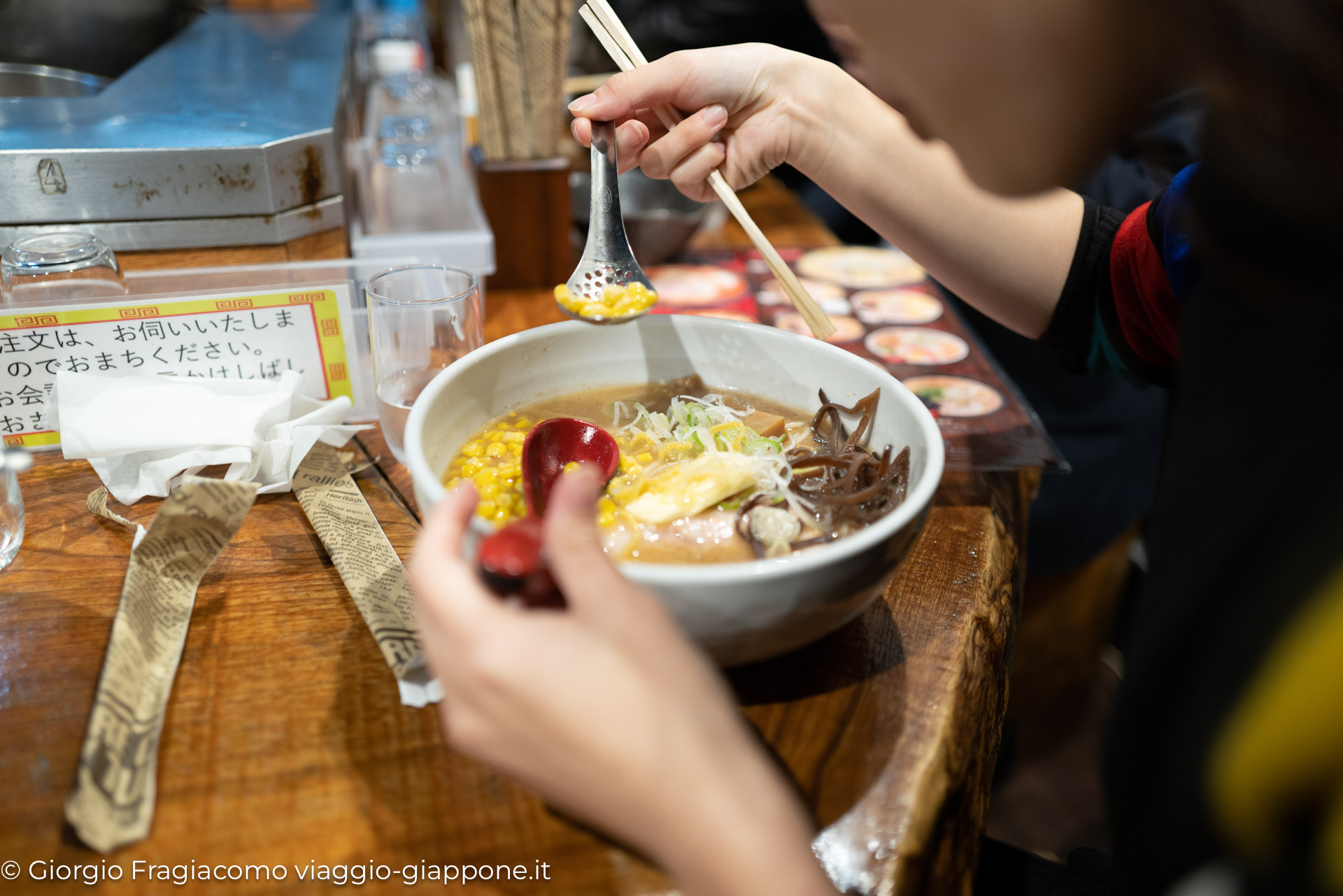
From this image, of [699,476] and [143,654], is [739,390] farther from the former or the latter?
[143,654]

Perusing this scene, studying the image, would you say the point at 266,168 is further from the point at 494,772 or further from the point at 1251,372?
the point at 1251,372

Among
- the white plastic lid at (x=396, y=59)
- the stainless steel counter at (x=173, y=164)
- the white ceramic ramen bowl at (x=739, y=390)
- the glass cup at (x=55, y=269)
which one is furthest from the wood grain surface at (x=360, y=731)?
the white plastic lid at (x=396, y=59)

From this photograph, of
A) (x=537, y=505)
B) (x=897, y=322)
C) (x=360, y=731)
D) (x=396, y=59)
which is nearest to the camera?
(x=360, y=731)

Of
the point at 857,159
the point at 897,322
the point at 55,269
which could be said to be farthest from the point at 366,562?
the point at 897,322

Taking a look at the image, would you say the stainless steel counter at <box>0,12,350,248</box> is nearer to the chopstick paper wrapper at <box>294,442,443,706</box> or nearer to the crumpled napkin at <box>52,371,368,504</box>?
the crumpled napkin at <box>52,371,368,504</box>

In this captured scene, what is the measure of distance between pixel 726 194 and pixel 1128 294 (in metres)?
0.73

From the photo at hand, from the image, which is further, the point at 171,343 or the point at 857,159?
the point at 857,159

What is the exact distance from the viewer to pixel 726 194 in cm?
148

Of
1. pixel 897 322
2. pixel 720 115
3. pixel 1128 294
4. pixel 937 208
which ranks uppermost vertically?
pixel 720 115

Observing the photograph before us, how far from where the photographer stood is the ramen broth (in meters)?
1.06

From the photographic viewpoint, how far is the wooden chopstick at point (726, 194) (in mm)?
1398

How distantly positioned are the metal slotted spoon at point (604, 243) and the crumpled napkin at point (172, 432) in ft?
1.63

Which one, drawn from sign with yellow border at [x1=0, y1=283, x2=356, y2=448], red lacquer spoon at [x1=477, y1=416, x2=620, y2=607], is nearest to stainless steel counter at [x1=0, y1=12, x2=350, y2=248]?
sign with yellow border at [x1=0, y1=283, x2=356, y2=448]

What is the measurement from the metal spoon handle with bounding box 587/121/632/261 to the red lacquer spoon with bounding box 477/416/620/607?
337 mm
